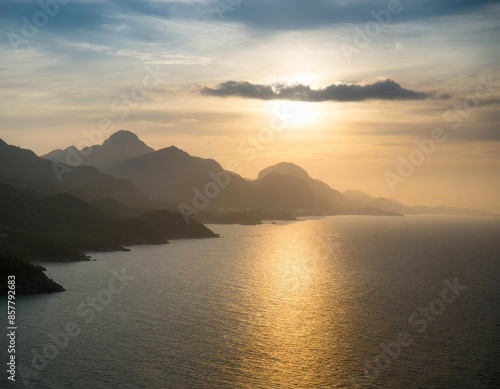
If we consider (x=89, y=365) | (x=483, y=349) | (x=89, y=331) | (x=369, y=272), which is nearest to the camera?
(x=89, y=365)

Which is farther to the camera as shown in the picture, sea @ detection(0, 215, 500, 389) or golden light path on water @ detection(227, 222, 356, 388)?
golden light path on water @ detection(227, 222, 356, 388)

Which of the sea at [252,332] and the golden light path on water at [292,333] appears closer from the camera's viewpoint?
the sea at [252,332]

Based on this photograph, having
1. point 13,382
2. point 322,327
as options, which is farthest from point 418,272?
point 13,382

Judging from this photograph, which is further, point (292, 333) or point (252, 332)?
point (292, 333)

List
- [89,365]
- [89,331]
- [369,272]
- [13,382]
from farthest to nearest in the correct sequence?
1. [369,272]
2. [89,331]
3. [89,365]
4. [13,382]

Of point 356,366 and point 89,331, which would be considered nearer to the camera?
point 356,366

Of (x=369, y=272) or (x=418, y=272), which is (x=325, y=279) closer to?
(x=369, y=272)

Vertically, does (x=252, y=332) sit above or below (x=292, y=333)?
above
